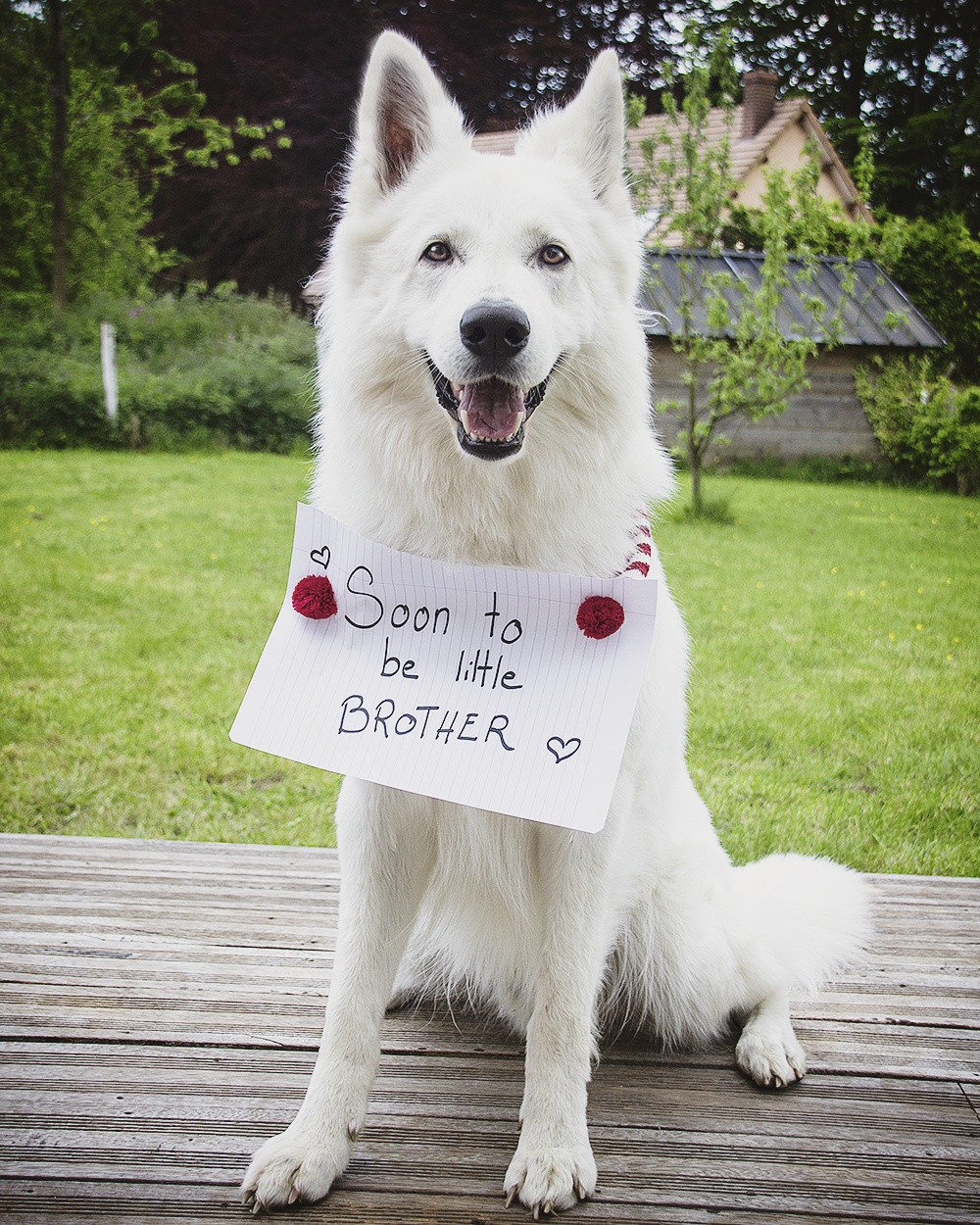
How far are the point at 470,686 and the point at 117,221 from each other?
540 centimetres

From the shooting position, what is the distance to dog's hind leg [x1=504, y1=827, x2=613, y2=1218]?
126cm

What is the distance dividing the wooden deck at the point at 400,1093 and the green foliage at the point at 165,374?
4.66 metres

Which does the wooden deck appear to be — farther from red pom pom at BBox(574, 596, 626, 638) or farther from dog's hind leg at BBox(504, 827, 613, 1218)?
red pom pom at BBox(574, 596, 626, 638)

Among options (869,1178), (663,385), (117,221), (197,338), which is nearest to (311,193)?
(117,221)

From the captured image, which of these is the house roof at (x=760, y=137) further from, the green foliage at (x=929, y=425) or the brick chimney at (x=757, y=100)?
the green foliage at (x=929, y=425)

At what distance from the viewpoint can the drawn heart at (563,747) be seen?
49.8 inches

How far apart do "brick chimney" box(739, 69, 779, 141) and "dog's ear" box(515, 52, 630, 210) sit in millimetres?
3175

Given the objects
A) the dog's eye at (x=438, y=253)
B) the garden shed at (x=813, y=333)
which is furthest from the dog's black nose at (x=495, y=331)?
the garden shed at (x=813, y=333)

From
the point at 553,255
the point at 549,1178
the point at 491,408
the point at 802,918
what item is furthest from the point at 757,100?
the point at 549,1178

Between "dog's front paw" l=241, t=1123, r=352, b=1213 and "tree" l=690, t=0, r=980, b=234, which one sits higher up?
"tree" l=690, t=0, r=980, b=234

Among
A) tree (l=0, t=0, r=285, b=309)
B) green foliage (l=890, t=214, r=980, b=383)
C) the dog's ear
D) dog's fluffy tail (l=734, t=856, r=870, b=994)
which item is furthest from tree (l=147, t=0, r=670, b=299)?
dog's fluffy tail (l=734, t=856, r=870, b=994)

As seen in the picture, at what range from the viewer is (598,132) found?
1534 mm

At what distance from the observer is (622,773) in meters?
1.41

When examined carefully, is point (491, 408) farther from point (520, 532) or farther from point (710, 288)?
point (710, 288)
